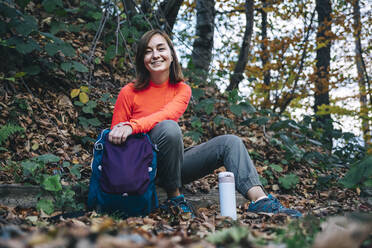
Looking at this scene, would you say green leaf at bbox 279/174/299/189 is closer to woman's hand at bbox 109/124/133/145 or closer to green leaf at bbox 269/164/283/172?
green leaf at bbox 269/164/283/172

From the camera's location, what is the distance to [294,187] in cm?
377

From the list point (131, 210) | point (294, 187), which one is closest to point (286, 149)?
point (294, 187)

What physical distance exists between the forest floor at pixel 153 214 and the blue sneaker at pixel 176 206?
0.22ft

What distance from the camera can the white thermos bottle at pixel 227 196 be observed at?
220 cm

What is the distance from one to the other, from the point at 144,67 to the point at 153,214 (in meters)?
1.38

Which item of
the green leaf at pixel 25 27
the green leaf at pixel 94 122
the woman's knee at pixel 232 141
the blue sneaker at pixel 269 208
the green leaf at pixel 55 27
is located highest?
the green leaf at pixel 55 27

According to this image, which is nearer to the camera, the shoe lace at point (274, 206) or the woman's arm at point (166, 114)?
the shoe lace at point (274, 206)

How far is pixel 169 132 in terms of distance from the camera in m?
2.41

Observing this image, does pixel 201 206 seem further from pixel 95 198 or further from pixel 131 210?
pixel 95 198

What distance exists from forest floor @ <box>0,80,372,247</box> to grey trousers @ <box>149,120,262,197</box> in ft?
0.92

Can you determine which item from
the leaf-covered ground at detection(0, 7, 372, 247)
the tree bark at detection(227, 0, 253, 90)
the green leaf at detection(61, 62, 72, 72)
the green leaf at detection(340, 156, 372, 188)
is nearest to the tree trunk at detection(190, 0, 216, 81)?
the tree bark at detection(227, 0, 253, 90)

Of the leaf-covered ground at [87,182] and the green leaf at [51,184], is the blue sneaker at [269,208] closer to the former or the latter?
the leaf-covered ground at [87,182]

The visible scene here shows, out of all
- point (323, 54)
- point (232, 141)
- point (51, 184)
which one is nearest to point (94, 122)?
point (51, 184)

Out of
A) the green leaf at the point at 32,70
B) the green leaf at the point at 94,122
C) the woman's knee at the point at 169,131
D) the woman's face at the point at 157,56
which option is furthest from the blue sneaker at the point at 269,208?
the green leaf at the point at 32,70
